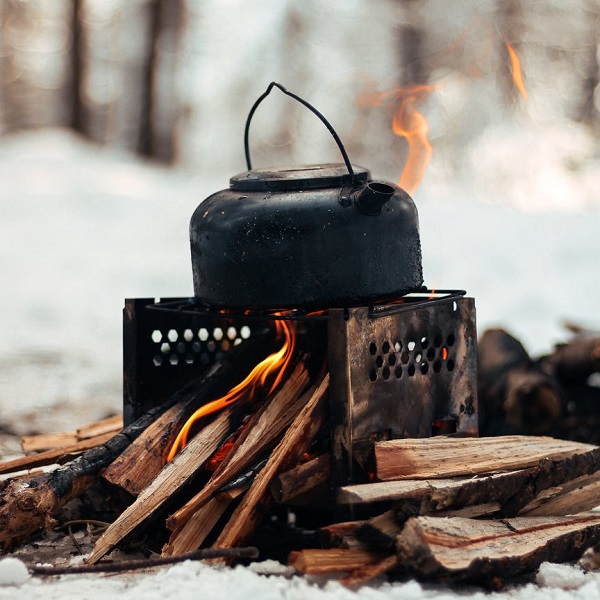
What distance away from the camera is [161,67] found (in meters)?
18.5

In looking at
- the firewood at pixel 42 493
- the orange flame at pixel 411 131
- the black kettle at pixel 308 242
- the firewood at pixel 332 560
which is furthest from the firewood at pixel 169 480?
the orange flame at pixel 411 131

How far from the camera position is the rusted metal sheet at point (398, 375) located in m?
3.47

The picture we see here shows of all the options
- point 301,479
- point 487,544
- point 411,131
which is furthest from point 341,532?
point 411,131

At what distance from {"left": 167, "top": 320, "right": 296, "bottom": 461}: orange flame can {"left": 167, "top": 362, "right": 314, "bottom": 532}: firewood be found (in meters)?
0.13

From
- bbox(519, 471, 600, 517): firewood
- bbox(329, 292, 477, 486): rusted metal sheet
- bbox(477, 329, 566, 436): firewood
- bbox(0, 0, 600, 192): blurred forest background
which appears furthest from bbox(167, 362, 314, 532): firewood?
bbox(0, 0, 600, 192): blurred forest background

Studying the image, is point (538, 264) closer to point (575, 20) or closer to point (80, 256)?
point (80, 256)

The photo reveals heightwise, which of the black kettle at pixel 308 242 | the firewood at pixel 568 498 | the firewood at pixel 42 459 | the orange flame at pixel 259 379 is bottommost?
the firewood at pixel 568 498

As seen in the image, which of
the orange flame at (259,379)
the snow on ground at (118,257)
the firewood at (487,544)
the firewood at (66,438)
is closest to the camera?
the firewood at (487,544)

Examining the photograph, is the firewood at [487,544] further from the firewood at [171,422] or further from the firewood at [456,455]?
the firewood at [171,422]

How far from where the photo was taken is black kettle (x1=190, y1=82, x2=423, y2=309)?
370cm

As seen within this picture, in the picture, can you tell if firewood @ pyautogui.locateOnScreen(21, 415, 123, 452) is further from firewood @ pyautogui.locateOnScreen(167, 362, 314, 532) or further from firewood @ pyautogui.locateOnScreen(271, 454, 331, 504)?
firewood @ pyautogui.locateOnScreen(271, 454, 331, 504)

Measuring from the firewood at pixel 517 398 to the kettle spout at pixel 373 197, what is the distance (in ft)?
7.49

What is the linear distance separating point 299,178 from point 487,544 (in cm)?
162

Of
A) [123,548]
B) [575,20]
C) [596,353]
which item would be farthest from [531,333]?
[575,20]
